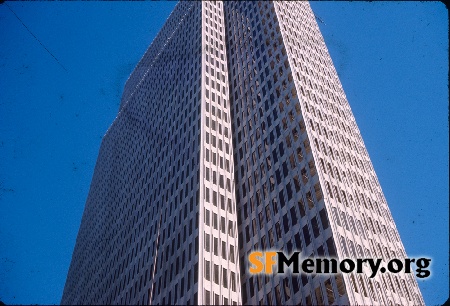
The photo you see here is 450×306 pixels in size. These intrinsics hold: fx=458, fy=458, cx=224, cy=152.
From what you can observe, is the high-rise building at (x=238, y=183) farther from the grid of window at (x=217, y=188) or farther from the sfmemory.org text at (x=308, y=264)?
the sfmemory.org text at (x=308, y=264)

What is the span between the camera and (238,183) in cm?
6881

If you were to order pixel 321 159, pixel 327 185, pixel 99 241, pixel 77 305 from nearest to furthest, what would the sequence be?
1. pixel 327 185
2. pixel 321 159
3. pixel 77 305
4. pixel 99 241

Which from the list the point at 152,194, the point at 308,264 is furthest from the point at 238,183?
the point at 308,264

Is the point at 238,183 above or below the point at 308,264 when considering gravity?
above

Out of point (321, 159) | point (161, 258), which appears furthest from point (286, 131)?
point (161, 258)

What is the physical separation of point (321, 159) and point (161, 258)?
82.4 ft

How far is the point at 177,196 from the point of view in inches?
2662

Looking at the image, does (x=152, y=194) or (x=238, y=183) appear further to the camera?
(x=152, y=194)

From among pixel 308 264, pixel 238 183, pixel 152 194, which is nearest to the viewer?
pixel 308 264

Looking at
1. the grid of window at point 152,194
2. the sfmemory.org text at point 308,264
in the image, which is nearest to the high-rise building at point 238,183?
the grid of window at point 152,194

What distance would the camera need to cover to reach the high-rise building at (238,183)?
169ft

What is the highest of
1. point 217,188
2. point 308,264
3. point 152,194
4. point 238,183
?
point 152,194

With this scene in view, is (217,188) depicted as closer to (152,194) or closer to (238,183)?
(238,183)

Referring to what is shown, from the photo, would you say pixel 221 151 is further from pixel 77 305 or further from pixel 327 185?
pixel 77 305
